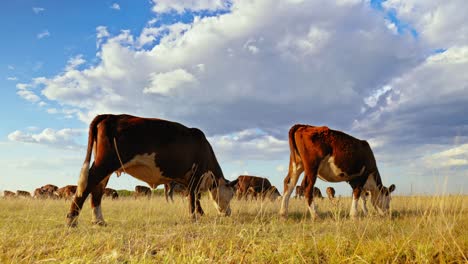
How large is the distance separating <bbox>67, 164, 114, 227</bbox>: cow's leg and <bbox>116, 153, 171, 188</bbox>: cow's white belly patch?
51 cm

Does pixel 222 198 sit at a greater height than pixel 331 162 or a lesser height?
lesser

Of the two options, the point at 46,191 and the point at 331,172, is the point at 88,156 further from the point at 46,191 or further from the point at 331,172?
the point at 46,191

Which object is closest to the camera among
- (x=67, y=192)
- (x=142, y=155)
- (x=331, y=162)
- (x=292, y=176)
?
(x=142, y=155)

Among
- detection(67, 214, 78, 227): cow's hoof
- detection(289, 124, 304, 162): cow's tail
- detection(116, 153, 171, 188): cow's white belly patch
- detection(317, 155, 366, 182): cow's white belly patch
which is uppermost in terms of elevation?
detection(289, 124, 304, 162): cow's tail

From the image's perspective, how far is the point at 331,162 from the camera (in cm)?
1101

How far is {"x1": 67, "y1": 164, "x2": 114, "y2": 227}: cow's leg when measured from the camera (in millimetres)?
8031

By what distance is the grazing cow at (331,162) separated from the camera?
35.2ft

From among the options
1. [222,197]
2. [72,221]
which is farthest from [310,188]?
[72,221]

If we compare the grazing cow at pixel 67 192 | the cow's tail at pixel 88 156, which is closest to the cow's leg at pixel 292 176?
the cow's tail at pixel 88 156

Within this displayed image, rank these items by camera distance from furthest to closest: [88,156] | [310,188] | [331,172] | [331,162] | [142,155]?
[331,172]
[331,162]
[310,188]
[142,155]
[88,156]

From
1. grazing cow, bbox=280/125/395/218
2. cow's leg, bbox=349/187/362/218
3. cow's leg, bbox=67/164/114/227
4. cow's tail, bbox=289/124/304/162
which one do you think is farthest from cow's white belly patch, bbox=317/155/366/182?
cow's leg, bbox=67/164/114/227

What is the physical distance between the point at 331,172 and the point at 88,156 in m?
6.39

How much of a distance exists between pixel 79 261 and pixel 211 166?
622cm

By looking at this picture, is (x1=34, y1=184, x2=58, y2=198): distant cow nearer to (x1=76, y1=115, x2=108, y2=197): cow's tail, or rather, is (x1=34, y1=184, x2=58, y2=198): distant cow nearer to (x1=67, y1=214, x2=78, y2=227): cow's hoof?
(x1=76, y1=115, x2=108, y2=197): cow's tail
